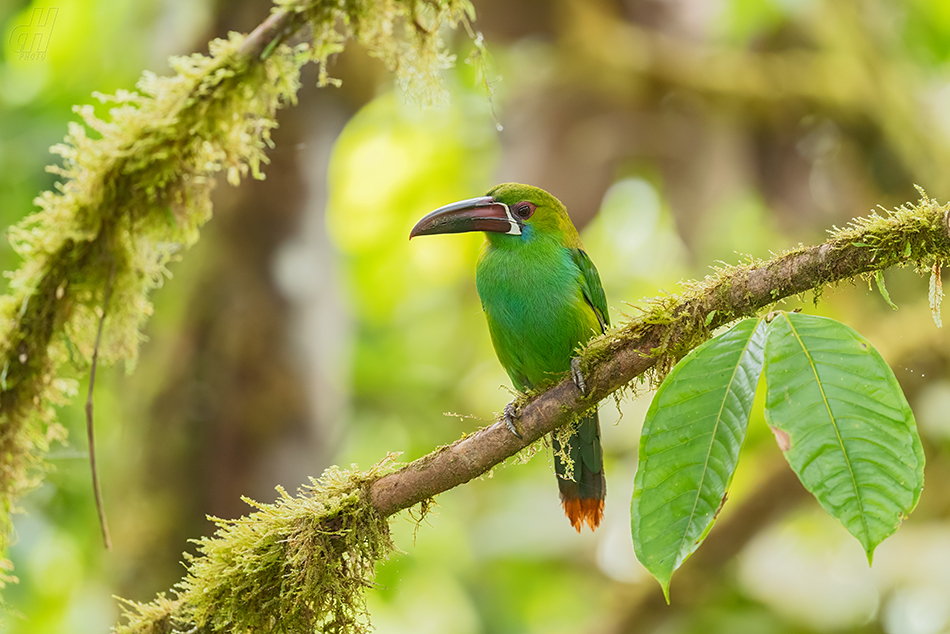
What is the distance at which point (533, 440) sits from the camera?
6.44 ft

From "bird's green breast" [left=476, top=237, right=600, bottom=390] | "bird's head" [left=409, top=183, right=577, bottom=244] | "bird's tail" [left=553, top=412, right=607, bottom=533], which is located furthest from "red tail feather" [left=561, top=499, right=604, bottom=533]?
"bird's head" [left=409, top=183, right=577, bottom=244]

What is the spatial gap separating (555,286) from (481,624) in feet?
12.5

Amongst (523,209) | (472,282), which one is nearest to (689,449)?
(523,209)

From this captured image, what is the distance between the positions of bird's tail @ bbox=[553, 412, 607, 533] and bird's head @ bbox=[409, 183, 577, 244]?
72 cm

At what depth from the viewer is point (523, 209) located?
3023 mm

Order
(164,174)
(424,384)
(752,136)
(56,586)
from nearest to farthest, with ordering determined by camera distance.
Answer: (164,174) < (56,586) < (752,136) < (424,384)

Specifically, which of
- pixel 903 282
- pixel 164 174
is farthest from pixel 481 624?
pixel 164 174

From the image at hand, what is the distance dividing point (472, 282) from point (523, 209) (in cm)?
403

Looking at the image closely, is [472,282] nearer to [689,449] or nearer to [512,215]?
[512,215]

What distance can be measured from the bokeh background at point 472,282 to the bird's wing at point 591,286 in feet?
0.32

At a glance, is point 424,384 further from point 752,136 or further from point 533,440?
point 533,440

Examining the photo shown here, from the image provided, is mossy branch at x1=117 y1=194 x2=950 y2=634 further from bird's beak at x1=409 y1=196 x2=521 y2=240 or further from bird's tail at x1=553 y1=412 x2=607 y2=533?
bird's beak at x1=409 y1=196 x2=521 y2=240

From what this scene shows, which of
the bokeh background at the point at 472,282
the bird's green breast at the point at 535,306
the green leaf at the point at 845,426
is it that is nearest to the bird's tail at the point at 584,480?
the bird's green breast at the point at 535,306

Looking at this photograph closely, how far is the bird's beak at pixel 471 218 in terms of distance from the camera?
9.00 ft
